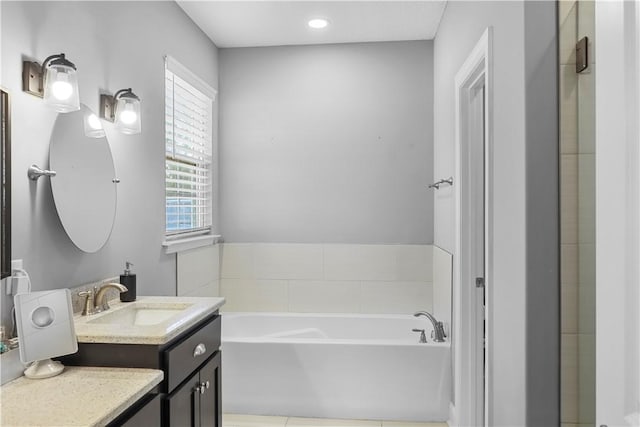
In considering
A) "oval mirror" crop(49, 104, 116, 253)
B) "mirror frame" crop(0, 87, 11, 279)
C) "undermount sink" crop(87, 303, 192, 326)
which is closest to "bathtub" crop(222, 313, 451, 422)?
"undermount sink" crop(87, 303, 192, 326)

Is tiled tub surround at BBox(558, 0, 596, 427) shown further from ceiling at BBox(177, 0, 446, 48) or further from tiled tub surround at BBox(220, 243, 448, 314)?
tiled tub surround at BBox(220, 243, 448, 314)

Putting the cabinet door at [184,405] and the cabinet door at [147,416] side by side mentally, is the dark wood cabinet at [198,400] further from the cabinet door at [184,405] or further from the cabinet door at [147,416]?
the cabinet door at [147,416]

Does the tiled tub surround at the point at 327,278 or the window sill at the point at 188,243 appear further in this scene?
the tiled tub surround at the point at 327,278

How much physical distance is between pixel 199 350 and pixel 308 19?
8.34 ft

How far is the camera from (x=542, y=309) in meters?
1.55

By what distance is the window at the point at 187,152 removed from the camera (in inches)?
123

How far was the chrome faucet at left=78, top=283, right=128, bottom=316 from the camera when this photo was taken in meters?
2.02

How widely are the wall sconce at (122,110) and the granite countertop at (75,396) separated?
3.94ft

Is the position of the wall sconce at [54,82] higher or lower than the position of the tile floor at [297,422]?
higher

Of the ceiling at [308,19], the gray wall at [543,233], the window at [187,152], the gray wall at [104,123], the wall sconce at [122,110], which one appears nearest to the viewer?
the gray wall at [543,233]

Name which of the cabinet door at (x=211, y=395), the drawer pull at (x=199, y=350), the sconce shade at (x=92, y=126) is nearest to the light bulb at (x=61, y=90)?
the sconce shade at (x=92, y=126)

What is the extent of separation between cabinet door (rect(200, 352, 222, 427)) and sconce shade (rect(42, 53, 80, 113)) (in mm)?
1213

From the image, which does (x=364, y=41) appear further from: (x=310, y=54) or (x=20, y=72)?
(x=20, y=72)

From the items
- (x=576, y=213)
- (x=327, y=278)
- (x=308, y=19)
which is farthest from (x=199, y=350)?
(x=308, y=19)
